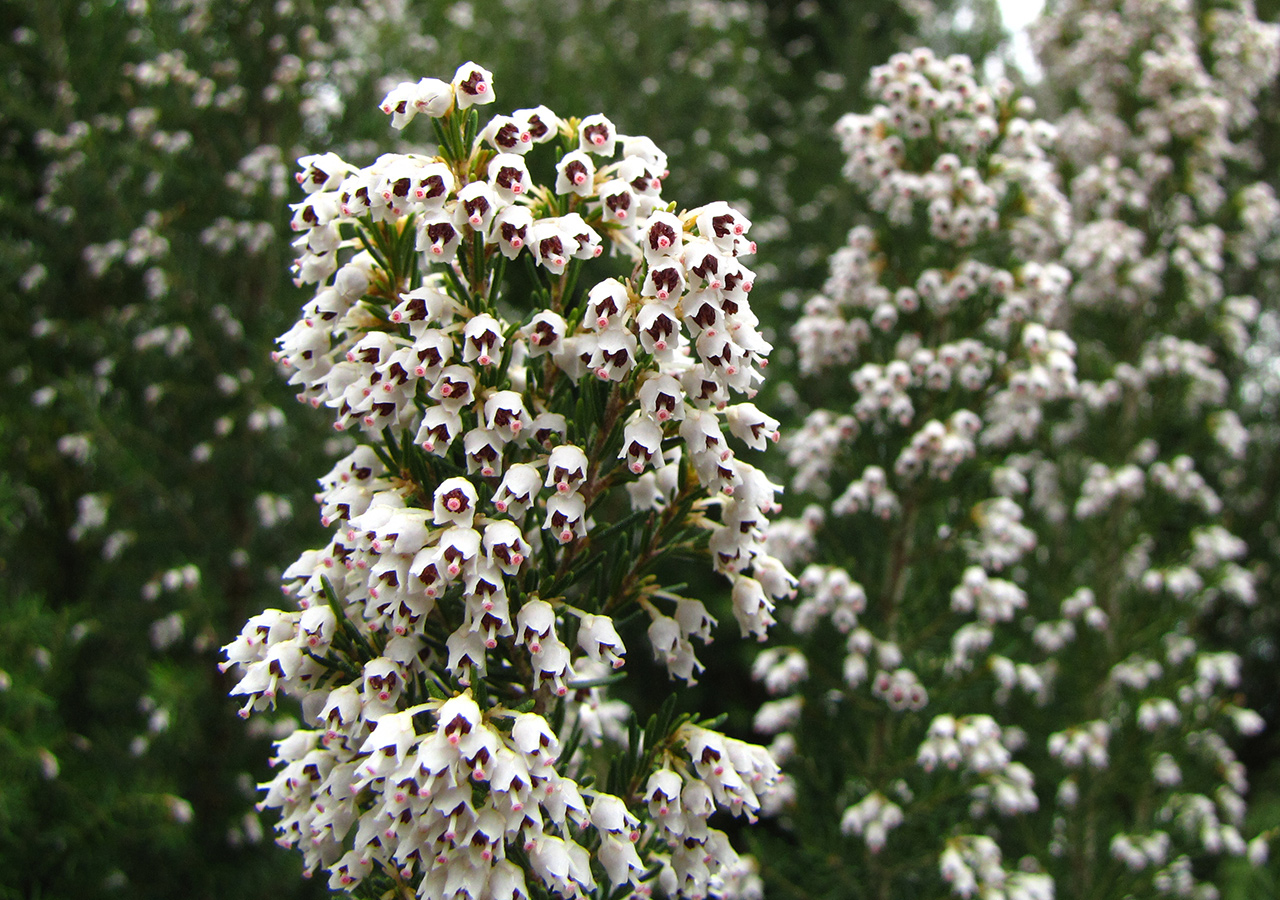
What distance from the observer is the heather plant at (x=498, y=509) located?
1363mm

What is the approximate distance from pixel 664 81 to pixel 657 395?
6397mm

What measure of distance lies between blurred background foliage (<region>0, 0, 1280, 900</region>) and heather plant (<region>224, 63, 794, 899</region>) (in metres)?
2.85

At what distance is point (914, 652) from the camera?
3.28 metres

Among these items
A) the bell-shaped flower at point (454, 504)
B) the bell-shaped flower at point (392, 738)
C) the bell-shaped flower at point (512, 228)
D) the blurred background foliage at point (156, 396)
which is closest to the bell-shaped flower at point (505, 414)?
the bell-shaped flower at point (454, 504)

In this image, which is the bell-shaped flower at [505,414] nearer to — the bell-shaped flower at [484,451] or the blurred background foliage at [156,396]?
the bell-shaped flower at [484,451]

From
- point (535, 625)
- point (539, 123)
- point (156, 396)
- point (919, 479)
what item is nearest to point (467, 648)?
point (535, 625)

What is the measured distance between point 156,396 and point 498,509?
12.5 ft

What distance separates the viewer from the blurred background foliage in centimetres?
409

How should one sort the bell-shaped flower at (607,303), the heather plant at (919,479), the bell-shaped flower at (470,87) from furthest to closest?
the heather plant at (919,479)
the bell-shaped flower at (470,87)
the bell-shaped flower at (607,303)

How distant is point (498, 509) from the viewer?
1.47m

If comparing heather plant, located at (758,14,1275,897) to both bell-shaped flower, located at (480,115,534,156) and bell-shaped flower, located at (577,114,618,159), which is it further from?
bell-shaped flower, located at (480,115,534,156)

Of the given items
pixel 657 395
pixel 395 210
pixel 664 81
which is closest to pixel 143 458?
pixel 395 210

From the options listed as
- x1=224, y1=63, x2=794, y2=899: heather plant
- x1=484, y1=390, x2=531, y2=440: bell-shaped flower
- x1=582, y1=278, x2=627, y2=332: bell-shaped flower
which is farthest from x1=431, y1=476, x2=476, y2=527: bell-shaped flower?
x1=582, y1=278, x2=627, y2=332: bell-shaped flower

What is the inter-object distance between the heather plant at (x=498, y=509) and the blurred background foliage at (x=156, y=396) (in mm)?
2848
